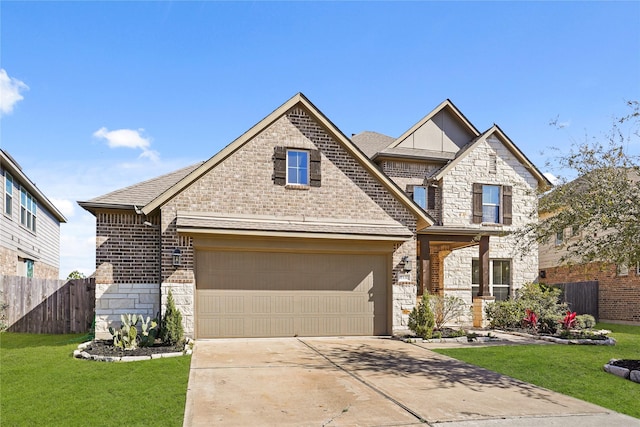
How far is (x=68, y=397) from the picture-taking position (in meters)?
7.35

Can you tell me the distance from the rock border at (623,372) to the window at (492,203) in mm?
10800

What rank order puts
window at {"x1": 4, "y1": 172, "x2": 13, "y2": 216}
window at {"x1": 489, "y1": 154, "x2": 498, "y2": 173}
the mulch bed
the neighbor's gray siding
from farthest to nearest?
window at {"x1": 489, "y1": 154, "x2": 498, "y2": 173}
window at {"x1": 4, "y1": 172, "x2": 13, "y2": 216}
the neighbor's gray siding
the mulch bed

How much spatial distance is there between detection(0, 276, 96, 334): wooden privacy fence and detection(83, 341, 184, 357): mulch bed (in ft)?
16.8

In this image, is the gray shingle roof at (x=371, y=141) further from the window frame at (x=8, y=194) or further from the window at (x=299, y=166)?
the window frame at (x=8, y=194)

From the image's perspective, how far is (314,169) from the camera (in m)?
14.3

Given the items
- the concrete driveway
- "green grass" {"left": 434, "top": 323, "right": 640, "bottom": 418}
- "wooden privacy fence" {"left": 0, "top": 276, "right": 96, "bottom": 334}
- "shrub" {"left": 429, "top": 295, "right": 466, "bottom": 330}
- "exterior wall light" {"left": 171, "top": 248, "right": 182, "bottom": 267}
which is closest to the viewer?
the concrete driveway

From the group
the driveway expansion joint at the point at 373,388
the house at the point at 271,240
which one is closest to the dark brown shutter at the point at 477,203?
the house at the point at 271,240

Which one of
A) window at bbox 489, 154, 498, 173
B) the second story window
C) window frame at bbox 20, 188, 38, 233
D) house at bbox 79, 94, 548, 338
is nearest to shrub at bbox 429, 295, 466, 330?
house at bbox 79, 94, 548, 338

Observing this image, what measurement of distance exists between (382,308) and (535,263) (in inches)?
381

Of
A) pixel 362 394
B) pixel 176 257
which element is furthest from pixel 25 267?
pixel 362 394

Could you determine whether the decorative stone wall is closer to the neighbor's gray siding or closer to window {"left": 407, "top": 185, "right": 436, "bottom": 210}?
the neighbor's gray siding

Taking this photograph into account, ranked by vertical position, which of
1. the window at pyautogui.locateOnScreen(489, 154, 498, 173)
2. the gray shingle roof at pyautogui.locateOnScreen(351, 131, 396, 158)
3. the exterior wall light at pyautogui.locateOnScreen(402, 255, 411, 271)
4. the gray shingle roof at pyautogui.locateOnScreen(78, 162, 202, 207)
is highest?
the gray shingle roof at pyautogui.locateOnScreen(351, 131, 396, 158)

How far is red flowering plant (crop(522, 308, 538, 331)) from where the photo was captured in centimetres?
1612

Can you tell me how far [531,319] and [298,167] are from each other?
359 inches
